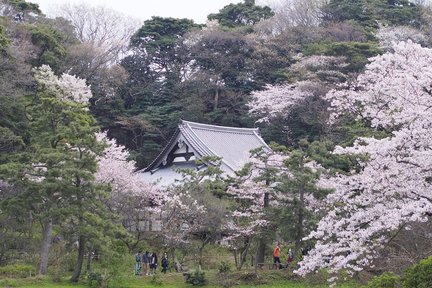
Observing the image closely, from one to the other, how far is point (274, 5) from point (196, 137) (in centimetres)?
2128

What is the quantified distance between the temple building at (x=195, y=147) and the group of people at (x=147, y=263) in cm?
745

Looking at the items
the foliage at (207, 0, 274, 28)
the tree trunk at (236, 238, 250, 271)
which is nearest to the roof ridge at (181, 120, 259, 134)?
the tree trunk at (236, 238, 250, 271)

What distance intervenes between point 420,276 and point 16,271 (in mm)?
12697

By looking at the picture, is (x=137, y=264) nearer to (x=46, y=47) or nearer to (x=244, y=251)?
(x=244, y=251)

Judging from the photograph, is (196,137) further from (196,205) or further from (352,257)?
(352,257)

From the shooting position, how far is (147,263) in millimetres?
17312

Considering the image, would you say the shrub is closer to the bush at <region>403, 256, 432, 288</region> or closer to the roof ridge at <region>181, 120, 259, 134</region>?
the bush at <region>403, 256, 432, 288</region>

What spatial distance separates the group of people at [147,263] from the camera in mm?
16938

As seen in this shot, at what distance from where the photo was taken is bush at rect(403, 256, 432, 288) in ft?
17.8

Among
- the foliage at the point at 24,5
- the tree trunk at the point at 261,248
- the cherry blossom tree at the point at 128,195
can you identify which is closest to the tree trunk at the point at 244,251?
the tree trunk at the point at 261,248

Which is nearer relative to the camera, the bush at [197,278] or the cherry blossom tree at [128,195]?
the bush at [197,278]

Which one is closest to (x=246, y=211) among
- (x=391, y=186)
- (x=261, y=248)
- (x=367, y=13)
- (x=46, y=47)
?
(x=261, y=248)

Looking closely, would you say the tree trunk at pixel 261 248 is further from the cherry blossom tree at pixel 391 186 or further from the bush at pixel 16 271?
the cherry blossom tree at pixel 391 186

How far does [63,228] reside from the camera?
51.1ft
